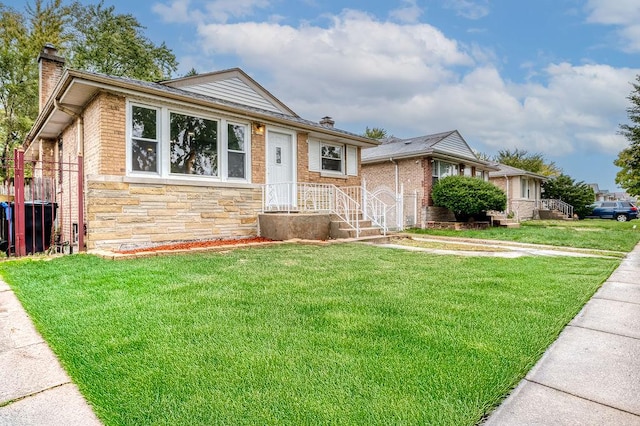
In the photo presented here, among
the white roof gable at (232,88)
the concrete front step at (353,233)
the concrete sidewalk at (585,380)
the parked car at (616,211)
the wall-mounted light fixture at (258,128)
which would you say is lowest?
the concrete sidewalk at (585,380)

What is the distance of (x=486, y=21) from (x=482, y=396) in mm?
16476

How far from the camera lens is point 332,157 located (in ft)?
40.9

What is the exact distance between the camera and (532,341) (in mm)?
2518

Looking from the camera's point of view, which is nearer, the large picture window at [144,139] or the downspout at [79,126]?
the large picture window at [144,139]

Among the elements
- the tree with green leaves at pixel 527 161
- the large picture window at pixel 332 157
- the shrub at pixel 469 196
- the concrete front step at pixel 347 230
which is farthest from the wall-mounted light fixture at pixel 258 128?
the tree with green leaves at pixel 527 161

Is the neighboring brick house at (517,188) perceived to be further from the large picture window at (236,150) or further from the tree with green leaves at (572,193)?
the large picture window at (236,150)

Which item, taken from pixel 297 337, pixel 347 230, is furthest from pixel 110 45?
pixel 297 337

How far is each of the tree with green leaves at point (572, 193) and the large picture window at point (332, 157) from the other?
22037mm

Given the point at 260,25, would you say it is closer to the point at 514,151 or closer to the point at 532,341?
the point at 532,341

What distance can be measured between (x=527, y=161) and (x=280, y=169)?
38267 millimetres

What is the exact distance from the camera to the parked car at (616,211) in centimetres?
2617

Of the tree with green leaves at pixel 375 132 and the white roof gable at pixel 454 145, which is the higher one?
the tree with green leaves at pixel 375 132

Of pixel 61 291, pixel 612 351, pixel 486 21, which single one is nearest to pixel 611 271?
pixel 612 351

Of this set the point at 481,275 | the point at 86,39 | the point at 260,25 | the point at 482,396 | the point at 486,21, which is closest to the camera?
the point at 482,396
